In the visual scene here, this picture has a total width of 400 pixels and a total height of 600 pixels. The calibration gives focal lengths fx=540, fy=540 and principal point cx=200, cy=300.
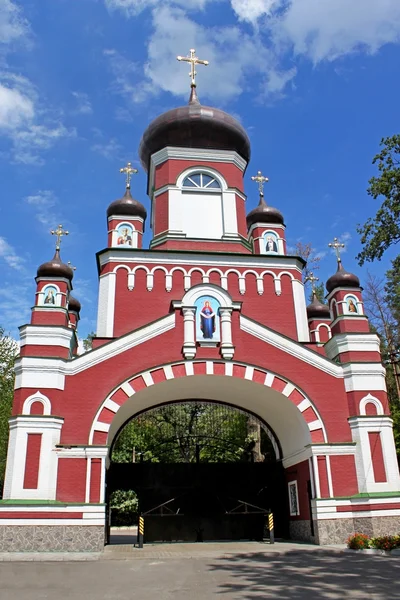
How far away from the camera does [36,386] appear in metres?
12.6

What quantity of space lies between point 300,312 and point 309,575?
9221 millimetres

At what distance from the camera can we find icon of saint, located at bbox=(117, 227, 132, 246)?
17.0m

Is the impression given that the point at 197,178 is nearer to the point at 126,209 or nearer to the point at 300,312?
the point at 126,209

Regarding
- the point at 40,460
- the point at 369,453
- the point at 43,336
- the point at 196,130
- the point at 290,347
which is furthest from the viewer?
the point at 196,130

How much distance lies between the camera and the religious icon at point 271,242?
1773 cm

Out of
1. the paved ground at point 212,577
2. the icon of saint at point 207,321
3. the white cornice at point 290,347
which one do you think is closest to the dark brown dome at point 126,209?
the icon of saint at point 207,321

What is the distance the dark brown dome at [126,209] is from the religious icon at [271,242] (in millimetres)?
4102

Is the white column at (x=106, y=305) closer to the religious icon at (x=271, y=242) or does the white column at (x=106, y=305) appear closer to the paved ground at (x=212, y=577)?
the religious icon at (x=271, y=242)

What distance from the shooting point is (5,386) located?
86.2 ft

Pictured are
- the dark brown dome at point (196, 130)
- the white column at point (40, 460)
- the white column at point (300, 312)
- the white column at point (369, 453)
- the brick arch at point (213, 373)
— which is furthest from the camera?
the dark brown dome at point (196, 130)

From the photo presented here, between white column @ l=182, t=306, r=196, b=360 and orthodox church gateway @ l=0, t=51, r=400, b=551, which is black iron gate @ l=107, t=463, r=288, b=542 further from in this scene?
white column @ l=182, t=306, r=196, b=360

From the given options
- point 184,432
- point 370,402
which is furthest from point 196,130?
point 184,432

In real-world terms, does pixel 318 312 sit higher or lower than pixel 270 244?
lower

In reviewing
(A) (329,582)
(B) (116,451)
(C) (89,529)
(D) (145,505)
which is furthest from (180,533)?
(B) (116,451)
